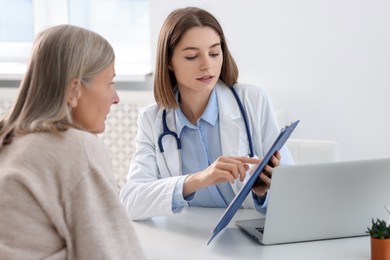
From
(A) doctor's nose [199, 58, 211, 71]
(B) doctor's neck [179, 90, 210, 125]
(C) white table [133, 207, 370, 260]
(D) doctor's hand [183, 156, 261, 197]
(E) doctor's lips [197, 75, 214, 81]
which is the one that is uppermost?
(A) doctor's nose [199, 58, 211, 71]

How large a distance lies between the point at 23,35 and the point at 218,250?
2.64 meters

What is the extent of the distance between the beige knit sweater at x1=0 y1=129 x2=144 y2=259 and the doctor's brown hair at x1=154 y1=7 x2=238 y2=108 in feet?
2.55

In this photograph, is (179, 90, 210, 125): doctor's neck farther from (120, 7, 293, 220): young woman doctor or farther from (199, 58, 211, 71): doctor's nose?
(199, 58, 211, 71): doctor's nose

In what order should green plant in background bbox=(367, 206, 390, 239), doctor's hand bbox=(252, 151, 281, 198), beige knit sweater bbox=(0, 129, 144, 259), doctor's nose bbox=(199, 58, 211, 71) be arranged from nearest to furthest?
beige knit sweater bbox=(0, 129, 144, 259) → green plant in background bbox=(367, 206, 390, 239) → doctor's hand bbox=(252, 151, 281, 198) → doctor's nose bbox=(199, 58, 211, 71)

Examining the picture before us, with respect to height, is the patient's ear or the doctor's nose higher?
the patient's ear

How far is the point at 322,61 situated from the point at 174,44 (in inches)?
46.5

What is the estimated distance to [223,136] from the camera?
1.87 metres

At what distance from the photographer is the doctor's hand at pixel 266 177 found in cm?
152

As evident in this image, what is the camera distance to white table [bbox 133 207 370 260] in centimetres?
136

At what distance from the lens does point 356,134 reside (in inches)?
113

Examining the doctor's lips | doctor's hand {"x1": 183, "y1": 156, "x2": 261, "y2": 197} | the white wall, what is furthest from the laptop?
the white wall

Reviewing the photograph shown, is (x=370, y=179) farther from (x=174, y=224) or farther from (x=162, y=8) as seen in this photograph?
(x=162, y=8)

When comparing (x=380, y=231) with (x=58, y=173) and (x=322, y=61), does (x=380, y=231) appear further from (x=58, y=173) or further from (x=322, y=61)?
(x=322, y=61)

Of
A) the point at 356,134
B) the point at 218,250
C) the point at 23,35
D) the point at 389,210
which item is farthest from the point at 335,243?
the point at 23,35
